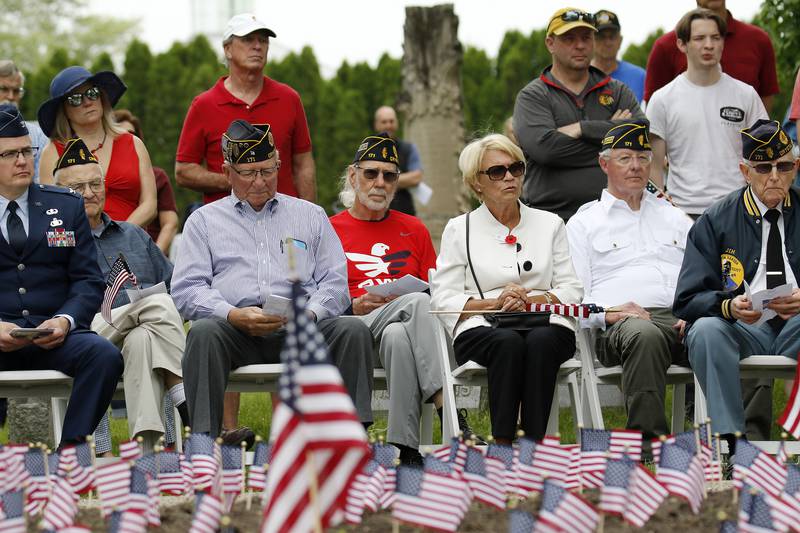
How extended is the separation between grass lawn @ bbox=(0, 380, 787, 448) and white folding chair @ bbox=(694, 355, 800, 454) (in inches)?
53.1

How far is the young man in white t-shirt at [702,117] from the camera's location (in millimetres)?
9203

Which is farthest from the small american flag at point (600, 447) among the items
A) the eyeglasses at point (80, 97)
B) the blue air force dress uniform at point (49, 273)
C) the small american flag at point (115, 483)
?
the eyeglasses at point (80, 97)

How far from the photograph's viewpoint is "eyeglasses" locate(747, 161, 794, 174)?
794 centimetres

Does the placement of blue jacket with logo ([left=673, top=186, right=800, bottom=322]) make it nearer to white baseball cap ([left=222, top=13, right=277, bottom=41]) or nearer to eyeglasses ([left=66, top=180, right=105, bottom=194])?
white baseball cap ([left=222, top=13, right=277, bottom=41])

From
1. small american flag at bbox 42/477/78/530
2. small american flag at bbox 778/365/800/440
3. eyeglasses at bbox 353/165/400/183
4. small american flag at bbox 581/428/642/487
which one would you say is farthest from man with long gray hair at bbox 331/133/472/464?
small american flag at bbox 42/477/78/530

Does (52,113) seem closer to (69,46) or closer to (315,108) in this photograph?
(315,108)

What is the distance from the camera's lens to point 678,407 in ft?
27.1

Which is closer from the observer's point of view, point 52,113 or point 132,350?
point 132,350

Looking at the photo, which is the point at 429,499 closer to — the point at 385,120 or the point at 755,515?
the point at 755,515

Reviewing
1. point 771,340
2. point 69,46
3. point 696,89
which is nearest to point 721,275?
point 771,340

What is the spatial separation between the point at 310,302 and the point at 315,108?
41.4 feet

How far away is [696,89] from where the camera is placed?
9.29 metres

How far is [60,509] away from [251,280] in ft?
8.20

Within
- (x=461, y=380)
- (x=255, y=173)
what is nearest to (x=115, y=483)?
(x=461, y=380)
